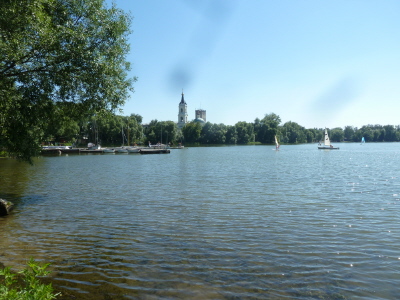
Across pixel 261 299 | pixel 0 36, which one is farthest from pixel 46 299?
pixel 0 36

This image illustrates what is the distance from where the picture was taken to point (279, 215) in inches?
614

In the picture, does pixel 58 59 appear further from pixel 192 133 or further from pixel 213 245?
pixel 192 133

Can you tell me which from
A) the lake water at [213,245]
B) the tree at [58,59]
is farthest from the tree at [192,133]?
the tree at [58,59]

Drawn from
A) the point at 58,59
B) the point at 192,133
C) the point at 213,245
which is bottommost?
the point at 213,245

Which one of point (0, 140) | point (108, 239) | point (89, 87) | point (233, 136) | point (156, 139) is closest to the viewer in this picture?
point (108, 239)

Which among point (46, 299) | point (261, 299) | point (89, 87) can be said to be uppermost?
point (89, 87)

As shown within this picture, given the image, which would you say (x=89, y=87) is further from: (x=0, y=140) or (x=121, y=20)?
(x=0, y=140)

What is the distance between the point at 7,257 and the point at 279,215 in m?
10.9

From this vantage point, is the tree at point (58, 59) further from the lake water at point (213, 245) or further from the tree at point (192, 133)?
the tree at point (192, 133)

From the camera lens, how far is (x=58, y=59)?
14836 mm

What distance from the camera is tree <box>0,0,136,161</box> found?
1309 centimetres

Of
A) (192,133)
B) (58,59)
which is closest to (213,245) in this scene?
(58,59)

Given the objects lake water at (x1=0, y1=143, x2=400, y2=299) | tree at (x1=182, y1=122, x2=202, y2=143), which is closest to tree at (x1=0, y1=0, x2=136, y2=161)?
lake water at (x1=0, y1=143, x2=400, y2=299)

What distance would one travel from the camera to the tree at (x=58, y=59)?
13.1m
